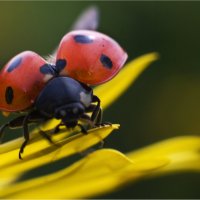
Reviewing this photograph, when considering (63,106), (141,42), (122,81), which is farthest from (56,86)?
(141,42)

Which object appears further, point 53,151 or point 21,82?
point 21,82

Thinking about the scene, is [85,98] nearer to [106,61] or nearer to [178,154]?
[106,61]

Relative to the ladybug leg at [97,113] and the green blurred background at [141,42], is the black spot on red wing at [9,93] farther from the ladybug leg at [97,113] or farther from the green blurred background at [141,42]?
the green blurred background at [141,42]

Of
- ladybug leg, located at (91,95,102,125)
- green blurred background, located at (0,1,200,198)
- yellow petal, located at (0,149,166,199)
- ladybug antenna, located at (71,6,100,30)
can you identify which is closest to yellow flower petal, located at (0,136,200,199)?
yellow petal, located at (0,149,166,199)

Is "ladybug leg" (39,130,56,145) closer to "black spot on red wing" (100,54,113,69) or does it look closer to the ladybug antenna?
"black spot on red wing" (100,54,113,69)

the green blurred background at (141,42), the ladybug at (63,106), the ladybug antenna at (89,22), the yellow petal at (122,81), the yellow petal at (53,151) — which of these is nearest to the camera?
the yellow petal at (53,151)

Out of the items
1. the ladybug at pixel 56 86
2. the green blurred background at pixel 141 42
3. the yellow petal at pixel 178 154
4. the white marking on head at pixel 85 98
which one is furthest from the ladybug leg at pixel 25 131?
the green blurred background at pixel 141 42

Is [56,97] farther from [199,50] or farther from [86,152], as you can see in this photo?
[199,50]

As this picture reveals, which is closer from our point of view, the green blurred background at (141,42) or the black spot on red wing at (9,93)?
the black spot on red wing at (9,93)
